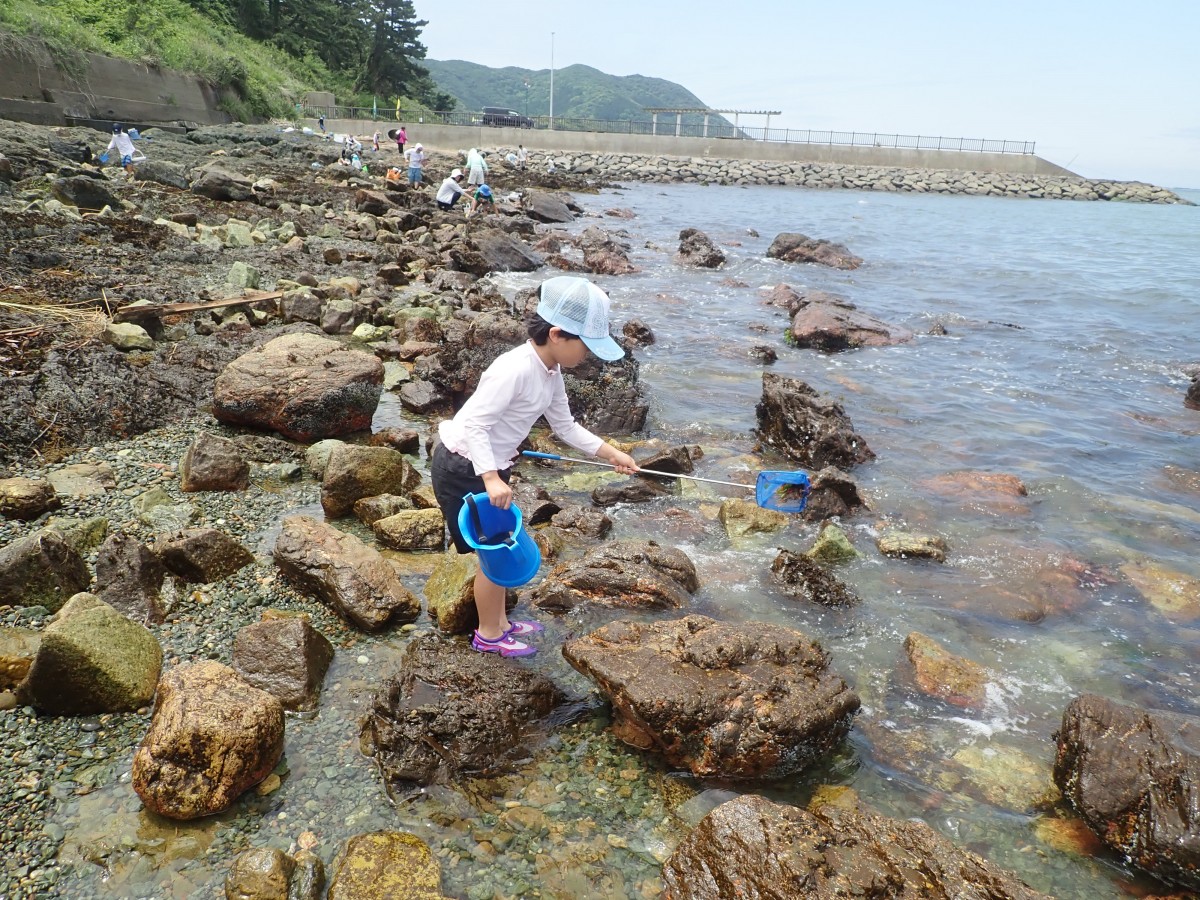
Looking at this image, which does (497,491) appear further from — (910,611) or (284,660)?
(910,611)

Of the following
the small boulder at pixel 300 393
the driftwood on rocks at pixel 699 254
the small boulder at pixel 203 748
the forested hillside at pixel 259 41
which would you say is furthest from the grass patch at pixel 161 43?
the small boulder at pixel 203 748

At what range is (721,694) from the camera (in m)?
3.55

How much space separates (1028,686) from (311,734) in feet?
12.5

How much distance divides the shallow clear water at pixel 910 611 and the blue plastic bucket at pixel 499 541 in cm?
60

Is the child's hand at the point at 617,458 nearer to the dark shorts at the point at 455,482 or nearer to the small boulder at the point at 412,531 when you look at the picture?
the dark shorts at the point at 455,482

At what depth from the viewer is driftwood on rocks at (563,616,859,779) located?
3447mm

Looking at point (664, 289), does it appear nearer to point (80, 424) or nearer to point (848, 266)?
point (848, 266)

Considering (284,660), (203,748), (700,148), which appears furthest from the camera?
(700,148)

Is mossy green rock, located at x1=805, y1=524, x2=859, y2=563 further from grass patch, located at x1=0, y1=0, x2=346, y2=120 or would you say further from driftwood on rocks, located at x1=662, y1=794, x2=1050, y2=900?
grass patch, located at x1=0, y1=0, x2=346, y2=120

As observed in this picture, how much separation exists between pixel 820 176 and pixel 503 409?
2352 inches

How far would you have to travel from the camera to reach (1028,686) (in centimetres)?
436

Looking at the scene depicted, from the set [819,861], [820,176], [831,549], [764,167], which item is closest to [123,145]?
[831,549]

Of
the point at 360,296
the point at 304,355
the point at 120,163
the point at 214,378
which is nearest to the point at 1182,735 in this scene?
the point at 304,355

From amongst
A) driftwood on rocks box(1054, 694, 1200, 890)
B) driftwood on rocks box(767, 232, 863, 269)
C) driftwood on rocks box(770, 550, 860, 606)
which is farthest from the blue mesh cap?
driftwood on rocks box(767, 232, 863, 269)
